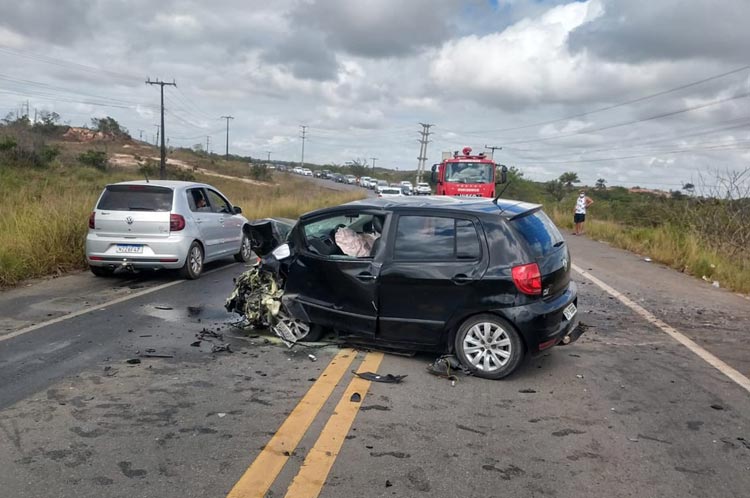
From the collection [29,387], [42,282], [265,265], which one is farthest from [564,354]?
[42,282]

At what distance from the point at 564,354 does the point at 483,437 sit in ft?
7.75

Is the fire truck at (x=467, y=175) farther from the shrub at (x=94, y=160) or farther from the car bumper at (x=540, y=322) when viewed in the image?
the shrub at (x=94, y=160)

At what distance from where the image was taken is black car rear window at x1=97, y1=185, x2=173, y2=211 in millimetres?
9742

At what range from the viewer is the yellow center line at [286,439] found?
3305 millimetres

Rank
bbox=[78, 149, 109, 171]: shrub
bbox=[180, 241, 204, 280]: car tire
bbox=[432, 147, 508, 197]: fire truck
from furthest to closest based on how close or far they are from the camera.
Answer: bbox=[78, 149, 109, 171]: shrub < bbox=[432, 147, 508, 197]: fire truck < bbox=[180, 241, 204, 280]: car tire

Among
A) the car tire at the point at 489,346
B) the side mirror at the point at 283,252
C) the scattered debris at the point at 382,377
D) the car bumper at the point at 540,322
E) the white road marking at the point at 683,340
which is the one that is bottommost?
the scattered debris at the point at 382,377

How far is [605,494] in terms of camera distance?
11.0 feet

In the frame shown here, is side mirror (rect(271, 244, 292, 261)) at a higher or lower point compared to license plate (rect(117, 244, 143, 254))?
higher

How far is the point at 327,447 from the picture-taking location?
3.82 m

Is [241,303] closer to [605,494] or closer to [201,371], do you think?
[201,371]

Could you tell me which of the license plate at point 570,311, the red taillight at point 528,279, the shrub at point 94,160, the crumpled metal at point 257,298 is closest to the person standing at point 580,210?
the license plate at point 570,311

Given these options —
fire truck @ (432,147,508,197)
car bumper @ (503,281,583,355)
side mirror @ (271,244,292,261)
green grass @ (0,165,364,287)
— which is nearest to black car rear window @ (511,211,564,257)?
car bumper @ (503,281,583,355)

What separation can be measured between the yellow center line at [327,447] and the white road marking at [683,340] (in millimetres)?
3393

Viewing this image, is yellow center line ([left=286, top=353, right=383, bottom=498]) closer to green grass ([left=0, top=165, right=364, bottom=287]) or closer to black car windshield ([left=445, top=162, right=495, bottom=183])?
green grass ([left=0, top=165, right=364, bottom=287])
